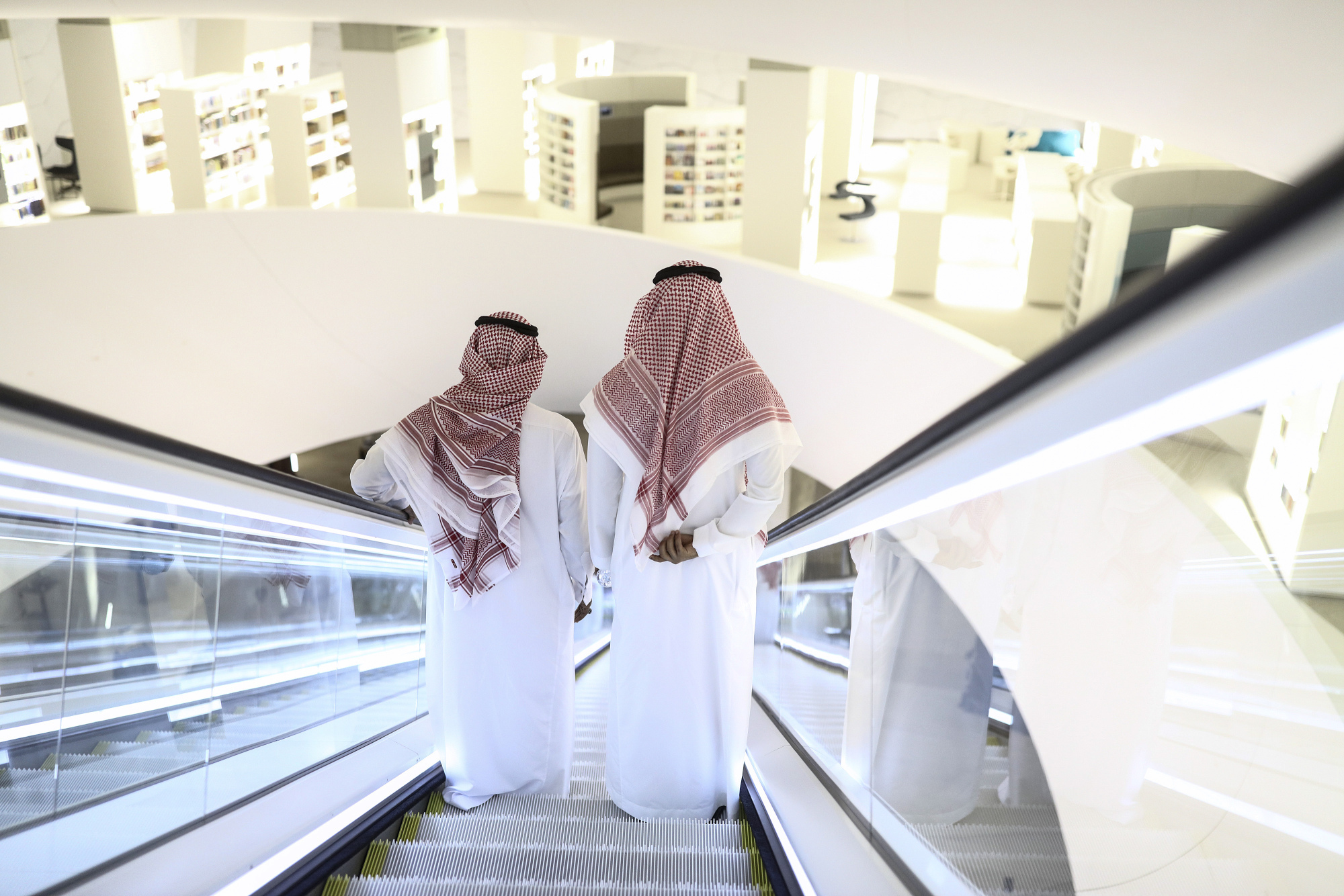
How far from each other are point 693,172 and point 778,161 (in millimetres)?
1177

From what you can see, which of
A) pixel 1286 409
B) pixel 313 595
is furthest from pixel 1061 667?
pixel 313 595

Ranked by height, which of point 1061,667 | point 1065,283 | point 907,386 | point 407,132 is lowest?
point 907,386

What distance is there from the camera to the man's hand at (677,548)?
107 inches

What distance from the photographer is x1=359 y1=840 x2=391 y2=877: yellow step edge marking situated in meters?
2.27

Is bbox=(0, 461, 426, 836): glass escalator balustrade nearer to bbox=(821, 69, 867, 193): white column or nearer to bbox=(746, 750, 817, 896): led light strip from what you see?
bbox=(746, 750, 817, 896): led light strip

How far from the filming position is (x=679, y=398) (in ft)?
9.09

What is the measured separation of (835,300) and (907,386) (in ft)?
3.41

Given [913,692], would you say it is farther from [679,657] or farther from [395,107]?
[395,107]

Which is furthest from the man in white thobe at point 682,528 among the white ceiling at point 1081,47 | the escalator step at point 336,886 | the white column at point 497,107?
the white column at point 497,107

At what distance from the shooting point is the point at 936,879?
1581mm

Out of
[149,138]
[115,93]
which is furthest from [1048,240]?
[149,138]

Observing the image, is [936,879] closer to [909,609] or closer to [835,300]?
[909,609]

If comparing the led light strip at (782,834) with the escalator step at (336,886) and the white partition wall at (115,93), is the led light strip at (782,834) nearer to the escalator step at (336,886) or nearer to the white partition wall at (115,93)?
the escalator step at (336,886)

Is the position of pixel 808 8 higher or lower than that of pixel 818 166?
higher
